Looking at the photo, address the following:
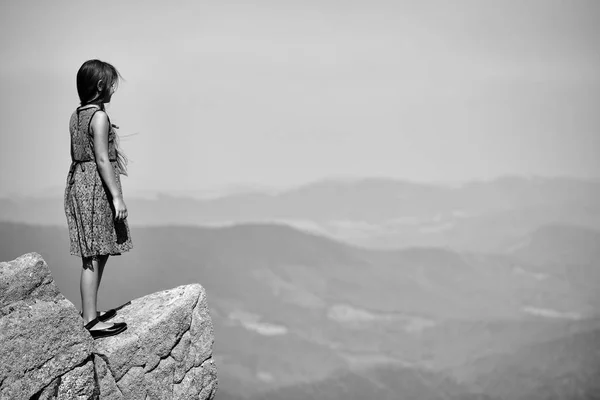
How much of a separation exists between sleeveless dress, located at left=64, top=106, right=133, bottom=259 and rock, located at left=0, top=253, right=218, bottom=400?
54 cm

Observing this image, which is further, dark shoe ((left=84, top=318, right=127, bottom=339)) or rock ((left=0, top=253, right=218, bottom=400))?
dark shoe ((left=84, top=318, right=127, bottom=339))

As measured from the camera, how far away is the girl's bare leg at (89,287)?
14.0 ft

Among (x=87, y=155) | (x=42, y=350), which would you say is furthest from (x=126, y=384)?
(x=87, y=155)

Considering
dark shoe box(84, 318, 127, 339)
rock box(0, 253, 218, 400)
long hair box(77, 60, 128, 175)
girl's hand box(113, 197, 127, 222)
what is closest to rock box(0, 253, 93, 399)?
rock box(0, 253, 218, 400)

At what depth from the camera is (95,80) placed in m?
4.18

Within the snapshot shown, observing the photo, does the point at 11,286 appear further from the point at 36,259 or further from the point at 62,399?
the point at 62,399

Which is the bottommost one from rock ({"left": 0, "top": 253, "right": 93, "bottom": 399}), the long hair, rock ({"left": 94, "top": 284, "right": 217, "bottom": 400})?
rock ({"left": 94, "top": 284, "right": 217, "bottom": 400})

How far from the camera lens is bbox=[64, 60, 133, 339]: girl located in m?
4.15

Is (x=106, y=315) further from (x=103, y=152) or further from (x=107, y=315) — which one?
(x=103, y=152)

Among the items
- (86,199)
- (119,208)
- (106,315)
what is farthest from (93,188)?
(106,315)

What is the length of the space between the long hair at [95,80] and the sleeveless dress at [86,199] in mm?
104

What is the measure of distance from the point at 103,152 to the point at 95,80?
55 centimetres

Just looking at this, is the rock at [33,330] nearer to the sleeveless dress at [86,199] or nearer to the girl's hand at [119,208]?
the sleeveless dress at [86,199]

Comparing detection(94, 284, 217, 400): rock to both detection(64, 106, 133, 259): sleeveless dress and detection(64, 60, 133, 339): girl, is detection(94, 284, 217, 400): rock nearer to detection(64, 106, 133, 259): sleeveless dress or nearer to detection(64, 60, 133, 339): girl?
detection(64, 60, 133, 339): girl
